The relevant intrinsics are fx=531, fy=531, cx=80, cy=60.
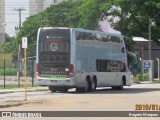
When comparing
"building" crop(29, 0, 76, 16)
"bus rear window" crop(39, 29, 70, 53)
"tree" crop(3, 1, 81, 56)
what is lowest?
Result: "bus rear window" crop(39, 29, 70, 53)

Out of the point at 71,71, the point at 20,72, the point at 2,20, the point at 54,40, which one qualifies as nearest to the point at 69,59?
the point at 71,71

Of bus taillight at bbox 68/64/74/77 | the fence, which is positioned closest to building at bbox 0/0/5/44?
the fence

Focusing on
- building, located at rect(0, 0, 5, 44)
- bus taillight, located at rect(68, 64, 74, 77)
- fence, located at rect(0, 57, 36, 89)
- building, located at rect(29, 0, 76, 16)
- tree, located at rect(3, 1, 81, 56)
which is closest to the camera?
bus taillight, located at rect(68, 64, 74, 77)

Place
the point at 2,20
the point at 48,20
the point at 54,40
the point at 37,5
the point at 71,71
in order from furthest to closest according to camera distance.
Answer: the point at 2,20 < the point at 37,5 < the point at 48,20 < the point at 54,40 < the point at 71,71

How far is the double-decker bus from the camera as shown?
103 ft

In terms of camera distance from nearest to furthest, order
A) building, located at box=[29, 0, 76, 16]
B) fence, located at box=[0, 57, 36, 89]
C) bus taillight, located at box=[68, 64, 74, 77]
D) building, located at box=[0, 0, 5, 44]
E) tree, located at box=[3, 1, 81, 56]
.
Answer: bus taillight, located at box=[68, 64, 74, 77] → fence, located at box=[0, 57, 36, 89] → tree, located at box=[3, 1, 81, 56] → building, located at box=[0, 0, 5, 44] → building, located at box=[29, 0, 76, 16]

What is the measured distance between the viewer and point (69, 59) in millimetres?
31312

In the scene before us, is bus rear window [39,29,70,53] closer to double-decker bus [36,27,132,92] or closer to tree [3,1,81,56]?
double-decker bus [36,27,132,92]

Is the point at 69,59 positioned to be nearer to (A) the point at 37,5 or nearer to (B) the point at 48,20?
(B) the point at 48,20

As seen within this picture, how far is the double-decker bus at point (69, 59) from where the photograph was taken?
31359 mm

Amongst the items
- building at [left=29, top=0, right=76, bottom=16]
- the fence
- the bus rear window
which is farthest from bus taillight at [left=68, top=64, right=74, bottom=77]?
building at [left=29, top=0, right=76, bottom=16]

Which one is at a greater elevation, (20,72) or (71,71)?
(71,71)

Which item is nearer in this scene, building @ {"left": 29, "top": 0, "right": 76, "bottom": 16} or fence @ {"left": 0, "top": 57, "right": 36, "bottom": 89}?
fence @ {"left": 0, "top": 57, "right": 36, "bottom": 89}

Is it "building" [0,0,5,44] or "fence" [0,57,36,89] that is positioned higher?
"building" [0,0,5,44]
